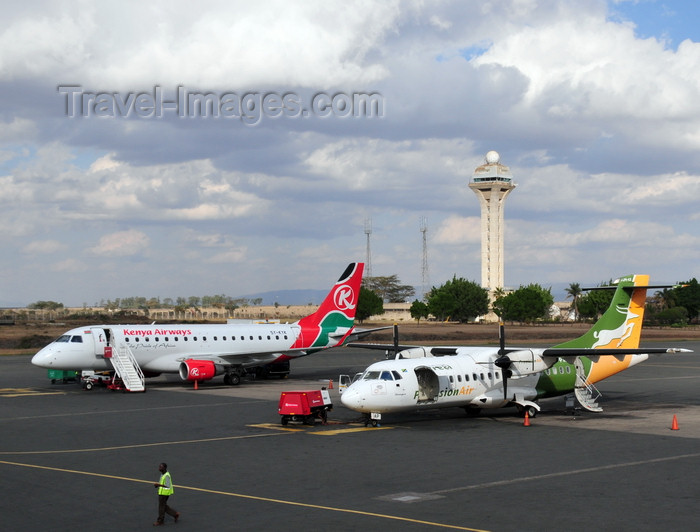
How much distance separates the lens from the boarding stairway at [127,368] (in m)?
45.9

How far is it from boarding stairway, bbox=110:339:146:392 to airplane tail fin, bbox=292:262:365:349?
11.0 meters

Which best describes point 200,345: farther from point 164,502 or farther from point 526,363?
point 164,502

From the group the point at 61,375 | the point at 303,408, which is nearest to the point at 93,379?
the point at 61,375

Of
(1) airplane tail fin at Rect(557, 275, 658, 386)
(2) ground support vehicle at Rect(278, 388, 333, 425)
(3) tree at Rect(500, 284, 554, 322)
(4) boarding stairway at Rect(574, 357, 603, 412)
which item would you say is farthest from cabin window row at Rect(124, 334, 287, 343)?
(3) tree at Rect(500, 284, 554, 322)

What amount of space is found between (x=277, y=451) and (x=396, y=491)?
709cm

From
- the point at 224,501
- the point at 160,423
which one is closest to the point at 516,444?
the point at 224,501

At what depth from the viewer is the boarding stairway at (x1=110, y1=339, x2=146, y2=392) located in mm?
45938

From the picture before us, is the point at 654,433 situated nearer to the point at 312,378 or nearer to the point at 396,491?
the point at 396,491

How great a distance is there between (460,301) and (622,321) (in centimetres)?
15392

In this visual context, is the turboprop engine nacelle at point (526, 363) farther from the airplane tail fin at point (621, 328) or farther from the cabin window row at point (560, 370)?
the airplane tail fin at point (621, 328)

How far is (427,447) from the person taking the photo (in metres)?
27.2

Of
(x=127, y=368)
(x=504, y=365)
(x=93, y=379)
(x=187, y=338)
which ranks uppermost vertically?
(x=187, y=338)

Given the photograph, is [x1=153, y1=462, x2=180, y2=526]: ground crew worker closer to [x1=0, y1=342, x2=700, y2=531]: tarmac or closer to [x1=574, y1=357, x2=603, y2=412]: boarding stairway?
[x1=0, y1=342, x2=700, y2=531]: tarmac

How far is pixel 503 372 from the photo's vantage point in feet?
113
